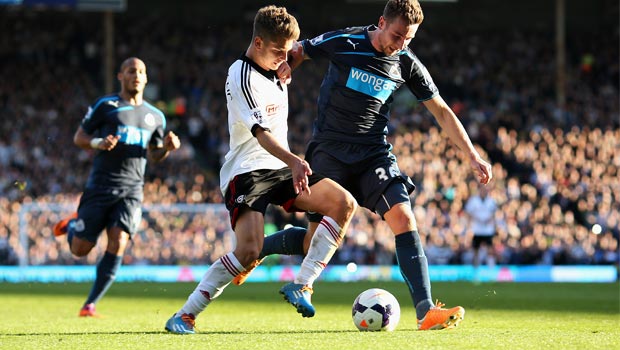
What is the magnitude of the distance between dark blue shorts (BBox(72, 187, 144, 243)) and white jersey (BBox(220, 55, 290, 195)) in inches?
122

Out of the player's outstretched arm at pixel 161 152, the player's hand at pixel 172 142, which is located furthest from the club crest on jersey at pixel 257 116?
the player's outstretched arm at pixel 161 152

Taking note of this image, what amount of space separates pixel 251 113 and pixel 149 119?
3.54 m

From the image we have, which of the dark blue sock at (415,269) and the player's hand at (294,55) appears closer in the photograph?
the dark blue sock at (415,269)

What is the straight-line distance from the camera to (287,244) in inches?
312

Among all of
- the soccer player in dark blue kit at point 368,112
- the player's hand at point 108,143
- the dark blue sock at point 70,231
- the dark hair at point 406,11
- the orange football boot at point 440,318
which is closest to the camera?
the orange football boot at point 440,318

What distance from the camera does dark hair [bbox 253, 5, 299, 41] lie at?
6570mm

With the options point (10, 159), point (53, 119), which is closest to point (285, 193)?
point (10, 159)

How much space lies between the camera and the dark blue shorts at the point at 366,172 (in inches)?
279

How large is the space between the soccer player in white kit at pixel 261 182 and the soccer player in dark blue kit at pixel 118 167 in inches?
117

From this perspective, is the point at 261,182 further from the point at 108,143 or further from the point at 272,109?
the point at 108,143

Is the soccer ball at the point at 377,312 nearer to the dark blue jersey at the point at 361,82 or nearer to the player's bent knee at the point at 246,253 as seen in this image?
the player's bent knee at the point at 246,253

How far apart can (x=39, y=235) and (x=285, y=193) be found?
15.1 metres

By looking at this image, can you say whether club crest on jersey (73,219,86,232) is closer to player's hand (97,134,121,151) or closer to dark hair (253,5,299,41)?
player's hand (97,134,121,151)

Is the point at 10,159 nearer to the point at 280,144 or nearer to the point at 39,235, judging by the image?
the point at 39,235
